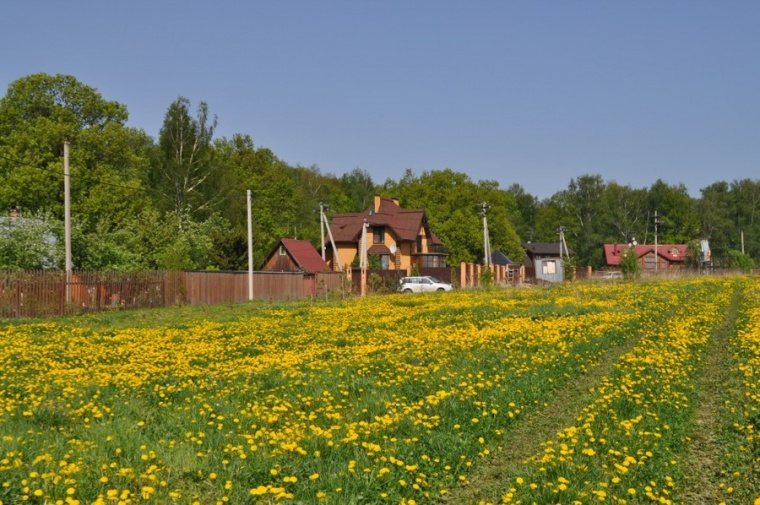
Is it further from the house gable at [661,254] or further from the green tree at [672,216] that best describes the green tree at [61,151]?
the green tree at [672,216]

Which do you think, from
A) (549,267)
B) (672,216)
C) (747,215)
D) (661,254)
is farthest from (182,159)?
(747,215)

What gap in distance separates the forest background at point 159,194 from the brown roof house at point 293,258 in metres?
3.34

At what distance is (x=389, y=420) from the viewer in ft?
26.3

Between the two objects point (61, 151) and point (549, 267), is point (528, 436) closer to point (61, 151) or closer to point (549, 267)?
point (61, 151)

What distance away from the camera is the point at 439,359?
12914 mm

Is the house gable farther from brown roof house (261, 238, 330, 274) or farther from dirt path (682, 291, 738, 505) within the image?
dirt path (682, 291, 738, 505)

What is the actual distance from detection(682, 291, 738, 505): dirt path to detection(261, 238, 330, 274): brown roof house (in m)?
42.8

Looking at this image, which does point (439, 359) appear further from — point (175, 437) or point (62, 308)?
point (62, 308)

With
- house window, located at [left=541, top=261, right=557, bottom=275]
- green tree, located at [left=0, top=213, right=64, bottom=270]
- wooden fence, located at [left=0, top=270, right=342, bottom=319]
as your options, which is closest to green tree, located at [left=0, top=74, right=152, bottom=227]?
green tree, located at [left=0, top=213, right=64, bottom=270]

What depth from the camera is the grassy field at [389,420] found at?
6.32 m

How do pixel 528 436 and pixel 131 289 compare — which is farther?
pixel 131 289

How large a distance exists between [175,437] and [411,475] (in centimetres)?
304

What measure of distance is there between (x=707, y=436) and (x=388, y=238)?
6174cm

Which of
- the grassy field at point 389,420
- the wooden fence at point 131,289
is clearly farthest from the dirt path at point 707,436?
the wooden fence at point 131,289
